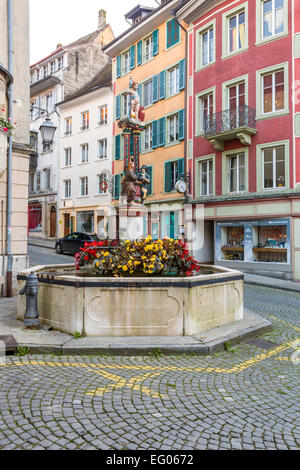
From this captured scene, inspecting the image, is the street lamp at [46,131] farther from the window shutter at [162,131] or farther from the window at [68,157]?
the window at [68,157]

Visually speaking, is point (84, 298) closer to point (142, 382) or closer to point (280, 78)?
point (142, 382)

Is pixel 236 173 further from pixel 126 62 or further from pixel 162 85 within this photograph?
pixel 126 62

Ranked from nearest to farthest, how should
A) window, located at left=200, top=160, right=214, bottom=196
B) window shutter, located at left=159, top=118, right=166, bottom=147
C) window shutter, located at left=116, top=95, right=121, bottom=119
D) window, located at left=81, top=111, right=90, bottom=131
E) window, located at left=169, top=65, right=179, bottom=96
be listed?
window, located at left=200, top=160, right=214, bottom=196
window, located at left=169, top=65, right=179, bottom=96
window shutter, located at left=159, top=118, right=166, bottom=147
window shutter, located at left=116, top=95, right=121, bottom=119
window, located at left=81, top=111, right=90, bottom=131

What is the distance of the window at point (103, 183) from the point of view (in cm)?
2826

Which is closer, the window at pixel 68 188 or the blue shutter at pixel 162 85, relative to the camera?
the blue shutter at pixel 162 85

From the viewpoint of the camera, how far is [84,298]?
19.1ft

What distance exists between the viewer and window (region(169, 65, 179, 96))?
75.8ft

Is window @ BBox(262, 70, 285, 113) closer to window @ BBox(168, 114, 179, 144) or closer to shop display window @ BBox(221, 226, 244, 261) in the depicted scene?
shop display window @ BBox(221, 226, 244, 261)

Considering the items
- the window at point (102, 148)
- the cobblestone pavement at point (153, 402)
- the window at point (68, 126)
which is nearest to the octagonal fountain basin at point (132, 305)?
the cobblestone pavement at point (153, 402)

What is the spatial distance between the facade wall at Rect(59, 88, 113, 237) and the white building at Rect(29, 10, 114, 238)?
1.08 m

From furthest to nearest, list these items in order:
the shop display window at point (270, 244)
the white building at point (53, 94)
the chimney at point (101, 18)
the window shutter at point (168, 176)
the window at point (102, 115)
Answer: the chimney at point (101, 18), the white building at point (53, 94), the window at point (102, 115), the window shutter at point (168, 176), the shop display window at point (270, 244)

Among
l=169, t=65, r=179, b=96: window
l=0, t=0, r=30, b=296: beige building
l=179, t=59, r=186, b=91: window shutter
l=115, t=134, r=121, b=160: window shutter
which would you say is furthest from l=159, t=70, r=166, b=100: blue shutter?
l=0, t=0, r=30, b=296: beige building

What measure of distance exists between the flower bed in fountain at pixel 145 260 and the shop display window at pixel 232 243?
39.3 ft
